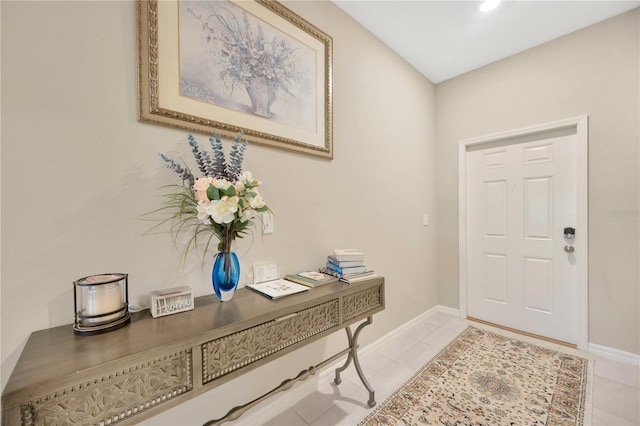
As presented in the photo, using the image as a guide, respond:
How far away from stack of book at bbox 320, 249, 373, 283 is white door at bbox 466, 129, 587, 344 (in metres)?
1.91

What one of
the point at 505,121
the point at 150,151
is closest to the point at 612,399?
the point at 505,121

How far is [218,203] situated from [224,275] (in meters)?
0.35

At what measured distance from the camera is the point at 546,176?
2.50 m

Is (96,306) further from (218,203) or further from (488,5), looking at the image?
(488,5)

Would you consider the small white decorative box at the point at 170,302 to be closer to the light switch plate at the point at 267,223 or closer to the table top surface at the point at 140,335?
the table top surface at the point at 140,335

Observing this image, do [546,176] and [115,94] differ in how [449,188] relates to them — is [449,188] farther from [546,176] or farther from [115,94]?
[115,94]

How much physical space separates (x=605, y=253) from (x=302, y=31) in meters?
2.93

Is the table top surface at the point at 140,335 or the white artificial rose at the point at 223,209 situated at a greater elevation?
the white artificial rose at the point at 223,209

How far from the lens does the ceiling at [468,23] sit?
2.00 metres

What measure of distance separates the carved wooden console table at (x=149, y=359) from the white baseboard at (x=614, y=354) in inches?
101

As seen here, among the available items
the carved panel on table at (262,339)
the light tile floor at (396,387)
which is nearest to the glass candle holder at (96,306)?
the carved panel on table at (262,339)

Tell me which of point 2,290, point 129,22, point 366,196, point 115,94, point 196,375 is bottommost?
point 196,375

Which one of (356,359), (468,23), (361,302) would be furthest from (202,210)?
(468,23)

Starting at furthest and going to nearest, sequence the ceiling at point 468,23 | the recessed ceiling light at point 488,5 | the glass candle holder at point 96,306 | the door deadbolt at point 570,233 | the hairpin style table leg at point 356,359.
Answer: the door deadbolt at point 570,233 → the ceiling at point 468,23 → the recessed ceiling light at point 488,5 → the hairpin style table leg at point 356,359 → the glass candle holder at point 96,306
